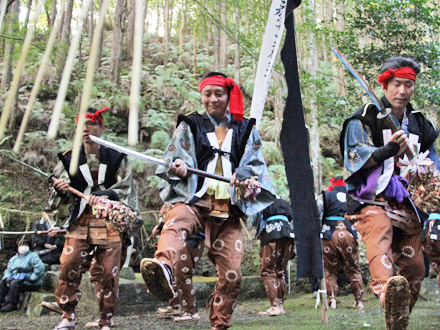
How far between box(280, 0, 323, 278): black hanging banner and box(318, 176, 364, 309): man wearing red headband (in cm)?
411

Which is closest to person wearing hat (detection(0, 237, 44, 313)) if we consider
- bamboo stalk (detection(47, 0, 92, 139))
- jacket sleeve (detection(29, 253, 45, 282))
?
jacket sleeve (detection(29, 253, 45, 282))

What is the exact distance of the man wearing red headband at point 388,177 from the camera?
4000mm

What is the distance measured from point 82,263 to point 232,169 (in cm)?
201

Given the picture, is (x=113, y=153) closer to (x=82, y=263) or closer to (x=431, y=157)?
(x=82, y=263)

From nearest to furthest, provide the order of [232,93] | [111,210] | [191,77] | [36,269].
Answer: [232,93] < [111,210] < [36,269] < [191,77]

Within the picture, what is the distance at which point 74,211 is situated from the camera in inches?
217

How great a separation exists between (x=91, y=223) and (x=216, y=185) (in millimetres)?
1747

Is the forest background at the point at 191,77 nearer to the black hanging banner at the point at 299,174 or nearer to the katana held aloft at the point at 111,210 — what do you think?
the katana held aloft at the point at 111,210

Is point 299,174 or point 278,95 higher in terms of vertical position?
point 278,95

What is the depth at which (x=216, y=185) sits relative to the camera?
4457 mm

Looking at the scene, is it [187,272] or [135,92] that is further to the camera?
[187,272]

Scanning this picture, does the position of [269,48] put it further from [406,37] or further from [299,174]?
[406,37]

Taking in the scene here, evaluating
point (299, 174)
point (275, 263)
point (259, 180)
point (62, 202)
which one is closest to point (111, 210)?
point (62, 202)

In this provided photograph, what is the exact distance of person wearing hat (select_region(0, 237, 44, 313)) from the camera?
9.59m
